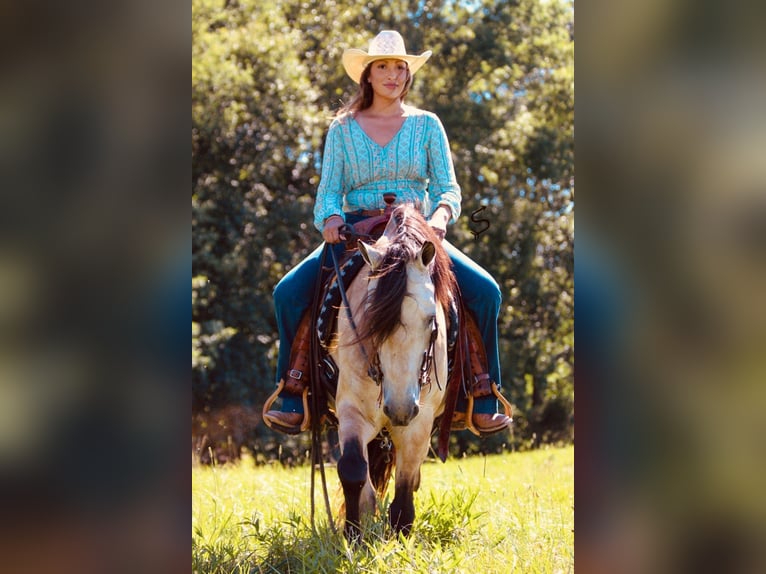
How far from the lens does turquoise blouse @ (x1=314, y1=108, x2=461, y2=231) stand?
483 centimetres

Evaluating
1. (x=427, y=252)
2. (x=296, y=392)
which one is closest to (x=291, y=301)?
(x=296, y=392)

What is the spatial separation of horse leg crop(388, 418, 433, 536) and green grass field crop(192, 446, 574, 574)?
0.09 m

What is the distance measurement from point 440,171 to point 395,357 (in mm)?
1513

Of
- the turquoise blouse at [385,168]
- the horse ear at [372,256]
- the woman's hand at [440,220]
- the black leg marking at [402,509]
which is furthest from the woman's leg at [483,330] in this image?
the horse ear at [372,256]

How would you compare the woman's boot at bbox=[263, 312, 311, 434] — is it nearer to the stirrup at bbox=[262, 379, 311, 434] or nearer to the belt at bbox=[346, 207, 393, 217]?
the stirrup at bbox=[262, 379, 311, 434]

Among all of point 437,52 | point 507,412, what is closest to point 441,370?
point 507,412

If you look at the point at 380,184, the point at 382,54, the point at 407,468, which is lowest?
the point at 407,468

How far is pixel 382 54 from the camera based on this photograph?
472 centimetres

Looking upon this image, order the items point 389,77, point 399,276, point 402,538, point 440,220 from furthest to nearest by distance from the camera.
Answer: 1. point 389,77
2. point 440,220
3. point 402,538
4. point 399,276

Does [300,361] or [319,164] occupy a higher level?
[319,164]

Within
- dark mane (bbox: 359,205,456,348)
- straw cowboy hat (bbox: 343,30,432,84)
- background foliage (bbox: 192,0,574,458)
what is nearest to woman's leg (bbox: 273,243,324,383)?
dark mane (bbox: 359,205,456,348)

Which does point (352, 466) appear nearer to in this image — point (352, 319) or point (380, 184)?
point (352, 319)
